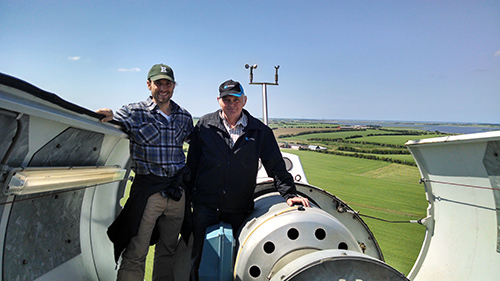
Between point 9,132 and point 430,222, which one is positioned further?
point 430,222

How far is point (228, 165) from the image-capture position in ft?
9.73

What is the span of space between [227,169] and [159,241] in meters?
0.99

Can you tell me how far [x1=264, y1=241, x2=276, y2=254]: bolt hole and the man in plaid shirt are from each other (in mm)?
921

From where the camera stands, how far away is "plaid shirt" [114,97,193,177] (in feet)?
8.80

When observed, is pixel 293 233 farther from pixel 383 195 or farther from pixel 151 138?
pixel 383 195

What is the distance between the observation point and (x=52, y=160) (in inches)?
74.2

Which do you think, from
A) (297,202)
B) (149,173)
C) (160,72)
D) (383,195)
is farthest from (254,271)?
(383,195)

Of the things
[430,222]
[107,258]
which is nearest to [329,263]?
[107,258]

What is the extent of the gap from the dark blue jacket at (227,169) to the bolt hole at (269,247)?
24.6 inches

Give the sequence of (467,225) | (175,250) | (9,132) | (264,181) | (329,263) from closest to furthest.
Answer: (9,132) < (329,263) < (175,250) < (467,225) < (264,181)

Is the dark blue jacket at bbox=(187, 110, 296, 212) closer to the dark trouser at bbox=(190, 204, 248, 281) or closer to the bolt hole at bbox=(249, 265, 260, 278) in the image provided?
the dark trouser at bbox=(190, 204, 248, 281)

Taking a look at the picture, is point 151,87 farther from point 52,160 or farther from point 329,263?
point 329,263

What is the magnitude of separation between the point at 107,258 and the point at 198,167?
1398 millimetres

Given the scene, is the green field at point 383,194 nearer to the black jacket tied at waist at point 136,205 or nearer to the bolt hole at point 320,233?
the bolt hole at point 320,233
